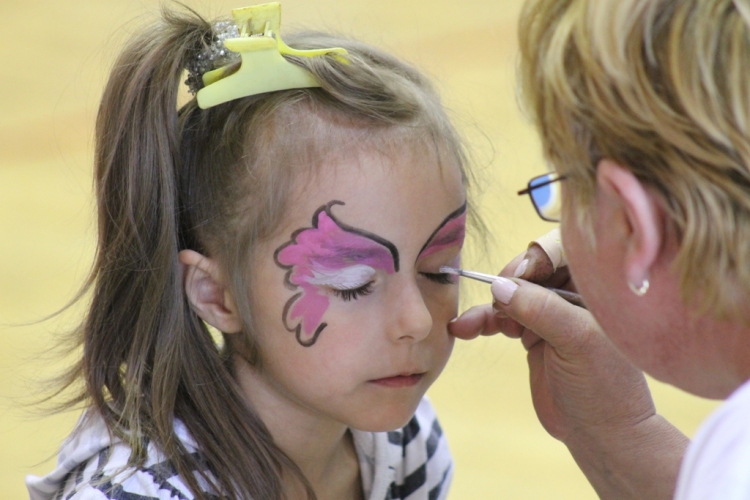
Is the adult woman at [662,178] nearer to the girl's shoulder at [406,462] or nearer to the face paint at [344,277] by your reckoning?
the face paint at [344,277]

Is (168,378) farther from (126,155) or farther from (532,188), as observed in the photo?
(532,188)

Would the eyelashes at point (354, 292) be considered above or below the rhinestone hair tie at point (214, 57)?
below

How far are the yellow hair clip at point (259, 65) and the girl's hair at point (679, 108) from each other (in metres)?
0.45

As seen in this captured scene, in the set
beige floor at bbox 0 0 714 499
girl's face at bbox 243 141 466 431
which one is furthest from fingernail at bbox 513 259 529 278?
beige floor at bbox 0 0 714 499

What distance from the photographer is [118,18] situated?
12.9 feet

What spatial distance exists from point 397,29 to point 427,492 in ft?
9.25

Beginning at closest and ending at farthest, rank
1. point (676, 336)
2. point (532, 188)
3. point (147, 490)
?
point (676, 336)
point (532, 188)
point (147, 490)

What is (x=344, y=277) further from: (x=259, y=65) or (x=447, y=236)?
(x=259, y=65)

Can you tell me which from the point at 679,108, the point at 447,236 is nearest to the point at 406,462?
the point at 447,236

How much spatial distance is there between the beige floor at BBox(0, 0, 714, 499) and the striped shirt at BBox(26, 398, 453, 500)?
214 millimetres

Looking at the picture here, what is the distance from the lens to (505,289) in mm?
1160

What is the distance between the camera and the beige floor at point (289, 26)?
2.17 metres

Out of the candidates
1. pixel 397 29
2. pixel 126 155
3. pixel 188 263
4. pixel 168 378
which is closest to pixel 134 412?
pixel 168 378

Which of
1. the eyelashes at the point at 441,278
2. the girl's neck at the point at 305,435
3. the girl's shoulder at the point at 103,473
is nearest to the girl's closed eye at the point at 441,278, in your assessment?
the eyelashes at the point at 441,278
